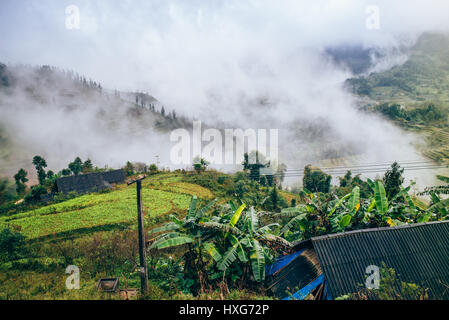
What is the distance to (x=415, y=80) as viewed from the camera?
127 meters

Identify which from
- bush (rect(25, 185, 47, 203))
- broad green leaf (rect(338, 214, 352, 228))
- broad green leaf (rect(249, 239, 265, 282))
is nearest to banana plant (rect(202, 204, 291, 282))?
broad green leaf (rect(249, 239, 265, 282))

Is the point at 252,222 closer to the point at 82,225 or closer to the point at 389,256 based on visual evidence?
the point at 389,256

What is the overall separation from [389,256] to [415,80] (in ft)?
508

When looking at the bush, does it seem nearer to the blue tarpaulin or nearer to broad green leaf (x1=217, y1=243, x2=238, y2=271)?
broad green leaf (x1=217, y1=243, x2=238, y2=271)

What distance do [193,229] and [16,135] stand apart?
119364 mm

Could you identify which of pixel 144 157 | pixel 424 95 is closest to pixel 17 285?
pixel 144 157

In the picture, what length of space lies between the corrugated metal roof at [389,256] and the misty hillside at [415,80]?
129 m

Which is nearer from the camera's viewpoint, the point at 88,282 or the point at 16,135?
the point at 88,282

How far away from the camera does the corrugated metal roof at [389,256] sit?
6.60m

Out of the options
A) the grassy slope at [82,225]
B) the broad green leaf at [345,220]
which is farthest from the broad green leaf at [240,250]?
the broad green leaf at [345,220]

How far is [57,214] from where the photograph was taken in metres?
18.7

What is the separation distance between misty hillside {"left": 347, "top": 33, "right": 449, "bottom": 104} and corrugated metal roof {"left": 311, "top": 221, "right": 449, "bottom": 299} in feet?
423

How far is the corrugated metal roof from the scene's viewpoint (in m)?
6.60
